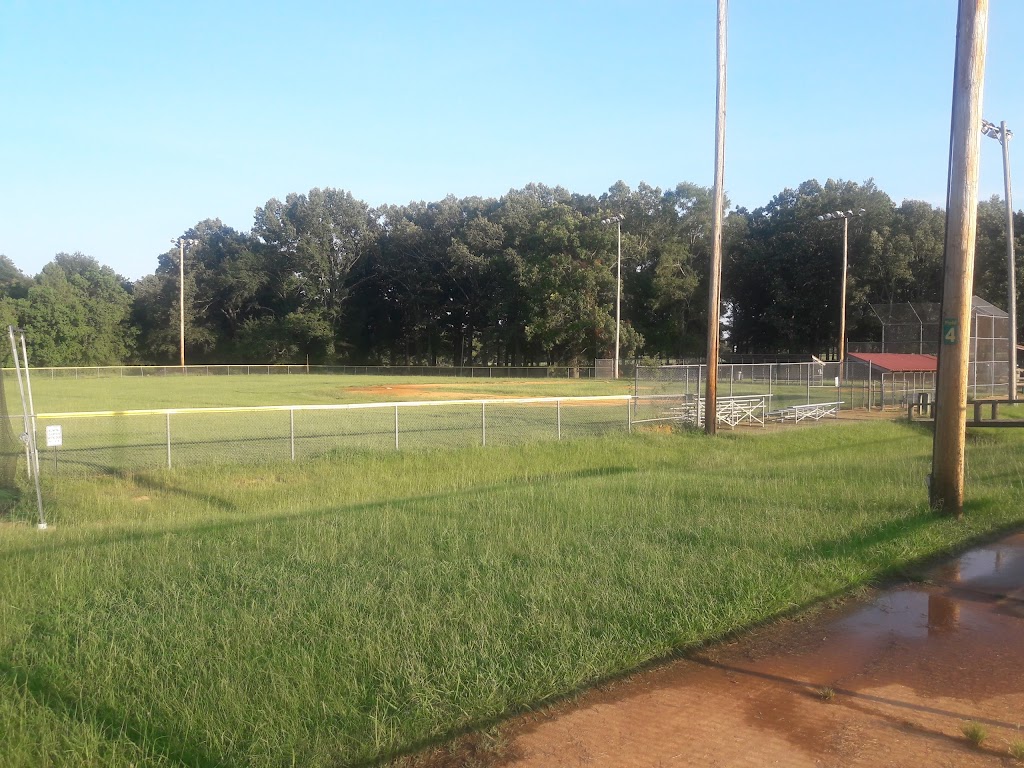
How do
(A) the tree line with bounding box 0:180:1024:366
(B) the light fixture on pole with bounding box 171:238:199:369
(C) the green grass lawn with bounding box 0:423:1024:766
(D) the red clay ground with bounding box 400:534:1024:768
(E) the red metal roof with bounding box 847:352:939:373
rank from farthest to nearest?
(A) the tree line with bounding box 0:180:1024:366 → (B) the light fixture on pole with bounding box 171:238:199:369 → (E) the red metal roof with bounding box 847:352:939:373 → (C) the green grass lawn with bounding box 0:423:1024:766 → (D) the red clay ground with bounding box 400:534:1024:768

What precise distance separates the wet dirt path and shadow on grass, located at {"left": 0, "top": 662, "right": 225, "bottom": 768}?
141 centimetres

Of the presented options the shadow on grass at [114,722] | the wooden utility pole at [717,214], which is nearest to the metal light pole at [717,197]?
the wooden utility pole at [717,214]

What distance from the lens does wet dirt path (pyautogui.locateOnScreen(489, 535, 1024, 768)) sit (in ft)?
13.5

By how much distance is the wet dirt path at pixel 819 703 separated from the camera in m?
4.11

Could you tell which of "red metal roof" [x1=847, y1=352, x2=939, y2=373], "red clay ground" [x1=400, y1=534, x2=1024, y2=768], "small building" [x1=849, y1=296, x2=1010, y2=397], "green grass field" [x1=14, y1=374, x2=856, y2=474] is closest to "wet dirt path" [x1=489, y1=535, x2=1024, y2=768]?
"red clay ground" [x1=400, y1=534, x2=1024, y2=768]

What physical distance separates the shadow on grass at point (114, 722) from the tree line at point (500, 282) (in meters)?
65.3

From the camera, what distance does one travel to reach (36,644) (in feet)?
17.4

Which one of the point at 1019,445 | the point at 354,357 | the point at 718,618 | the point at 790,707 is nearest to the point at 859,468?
the point at 1019,445

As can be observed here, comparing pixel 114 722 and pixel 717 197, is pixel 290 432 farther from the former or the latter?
pixel 114 722

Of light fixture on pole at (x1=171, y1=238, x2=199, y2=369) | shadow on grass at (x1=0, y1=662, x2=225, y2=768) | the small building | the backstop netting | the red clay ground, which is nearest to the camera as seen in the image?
shadow on grass at (x1=0, y1=662, x2=225, y2=768)

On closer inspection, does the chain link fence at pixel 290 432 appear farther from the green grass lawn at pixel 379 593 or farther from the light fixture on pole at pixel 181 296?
the light fixture on pole at pixel 181 296

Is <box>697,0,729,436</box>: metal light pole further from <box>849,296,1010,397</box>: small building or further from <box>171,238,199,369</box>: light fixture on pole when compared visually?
<box>171,238,199,369</box>: light fixture on pole

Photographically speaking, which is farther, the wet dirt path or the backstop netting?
the backstop netting

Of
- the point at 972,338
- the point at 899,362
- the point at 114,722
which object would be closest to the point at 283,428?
the point at 114,722
